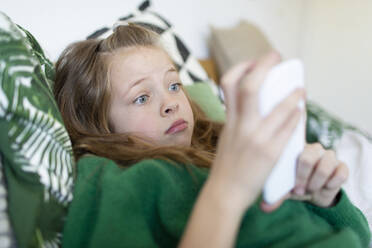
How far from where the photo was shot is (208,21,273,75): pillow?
1688 millimetres

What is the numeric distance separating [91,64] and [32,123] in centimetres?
37

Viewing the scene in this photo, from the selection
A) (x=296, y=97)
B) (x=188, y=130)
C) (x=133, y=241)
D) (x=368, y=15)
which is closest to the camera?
(x=296, y=97)

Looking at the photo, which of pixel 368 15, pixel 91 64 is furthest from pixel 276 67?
pixel 368 15

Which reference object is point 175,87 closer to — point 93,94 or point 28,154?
point 93,94

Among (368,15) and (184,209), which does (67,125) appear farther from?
(368,15)

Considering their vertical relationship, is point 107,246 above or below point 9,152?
below

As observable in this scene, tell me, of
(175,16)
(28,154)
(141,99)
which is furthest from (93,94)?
(175,16)

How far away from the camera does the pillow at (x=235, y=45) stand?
66.5 inches

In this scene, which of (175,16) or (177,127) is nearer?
(177,127)

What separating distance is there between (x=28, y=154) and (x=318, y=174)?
47 centimetres

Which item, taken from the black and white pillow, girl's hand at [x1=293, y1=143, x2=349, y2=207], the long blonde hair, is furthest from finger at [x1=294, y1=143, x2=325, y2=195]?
the black and white pillow

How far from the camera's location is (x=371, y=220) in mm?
912

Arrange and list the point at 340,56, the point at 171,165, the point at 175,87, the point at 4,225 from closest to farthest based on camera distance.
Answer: the point at 4,225
the point at 171,165
the point at 175,87
the point at 340,56

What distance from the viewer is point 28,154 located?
56 centimetres
